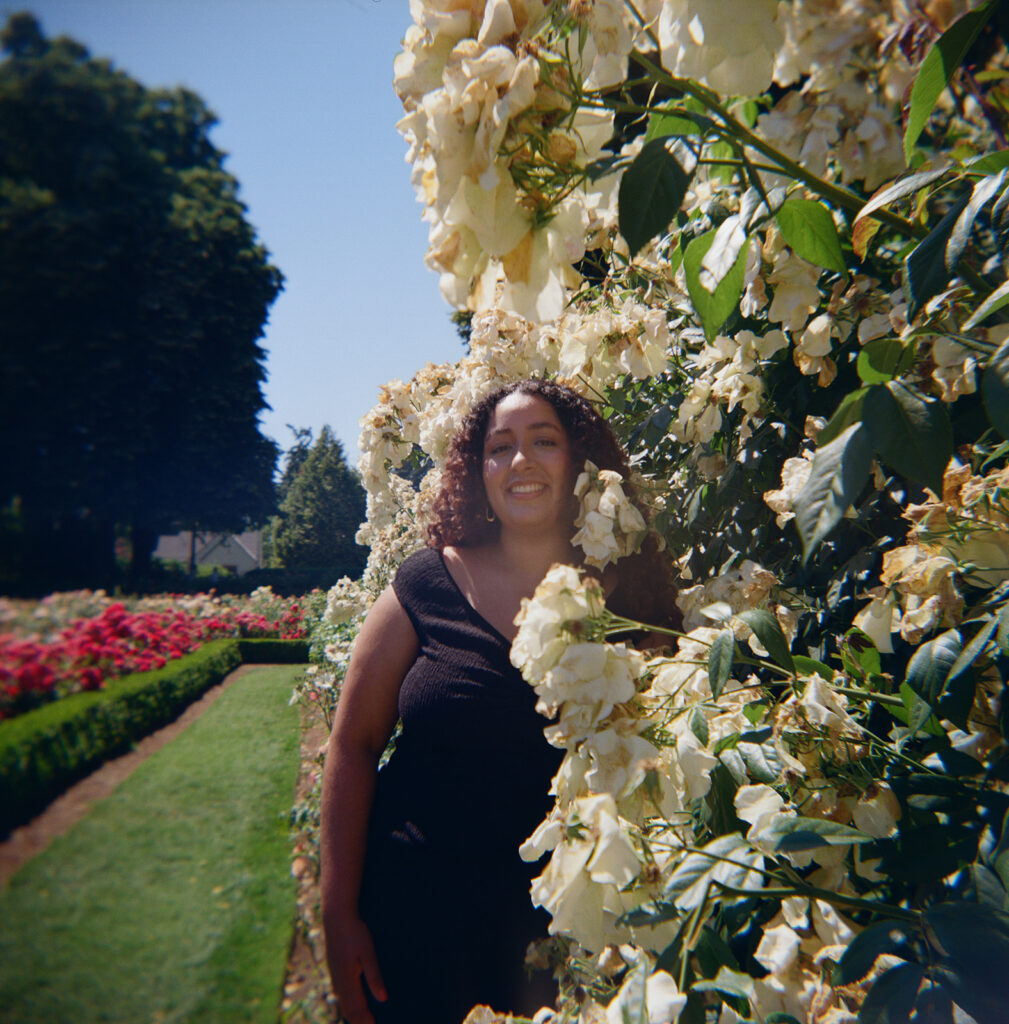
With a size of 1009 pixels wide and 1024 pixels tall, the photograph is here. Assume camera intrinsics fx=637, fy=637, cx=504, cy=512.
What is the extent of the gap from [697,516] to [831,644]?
0.50 metres

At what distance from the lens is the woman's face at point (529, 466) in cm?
219

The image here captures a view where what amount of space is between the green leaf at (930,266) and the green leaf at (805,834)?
24.0 inches

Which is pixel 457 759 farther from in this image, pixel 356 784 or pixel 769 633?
pixel 769 633

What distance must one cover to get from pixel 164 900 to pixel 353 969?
5.45 feet

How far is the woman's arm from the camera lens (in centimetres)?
192

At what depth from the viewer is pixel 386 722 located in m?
2.14

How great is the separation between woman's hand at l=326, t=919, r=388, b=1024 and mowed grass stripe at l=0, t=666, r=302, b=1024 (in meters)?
1.23

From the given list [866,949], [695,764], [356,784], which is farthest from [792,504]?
[356,784]

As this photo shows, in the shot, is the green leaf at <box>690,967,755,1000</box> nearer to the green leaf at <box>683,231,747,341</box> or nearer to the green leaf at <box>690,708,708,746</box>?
the green leaf at <box>690,708,708,746</box>

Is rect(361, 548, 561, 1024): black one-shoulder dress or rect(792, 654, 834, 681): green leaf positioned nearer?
rect(792, 654, 834, 681): green leaf

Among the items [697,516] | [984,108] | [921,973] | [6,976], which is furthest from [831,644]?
[6,976]

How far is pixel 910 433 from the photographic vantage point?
64 cm

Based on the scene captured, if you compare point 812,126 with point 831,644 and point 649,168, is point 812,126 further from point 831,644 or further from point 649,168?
point 831,644

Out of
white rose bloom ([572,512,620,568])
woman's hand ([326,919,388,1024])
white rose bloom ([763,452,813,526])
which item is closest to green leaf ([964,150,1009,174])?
white rose bloom ([763,452,813,526])
